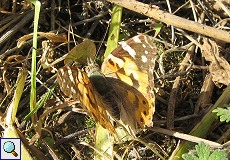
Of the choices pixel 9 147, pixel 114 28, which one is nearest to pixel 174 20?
pixel 114 28

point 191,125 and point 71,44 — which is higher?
point 71,44

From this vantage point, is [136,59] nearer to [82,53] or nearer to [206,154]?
[82,53]

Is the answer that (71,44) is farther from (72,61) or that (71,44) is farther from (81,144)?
(81,144)

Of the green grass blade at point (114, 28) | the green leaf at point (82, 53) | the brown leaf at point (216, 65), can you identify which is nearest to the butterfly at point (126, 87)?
the green leaf at point (82, 53)

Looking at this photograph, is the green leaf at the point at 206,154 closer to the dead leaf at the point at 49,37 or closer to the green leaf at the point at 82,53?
the green leaf at the point at 82,53

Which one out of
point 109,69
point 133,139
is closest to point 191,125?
point 133,139
